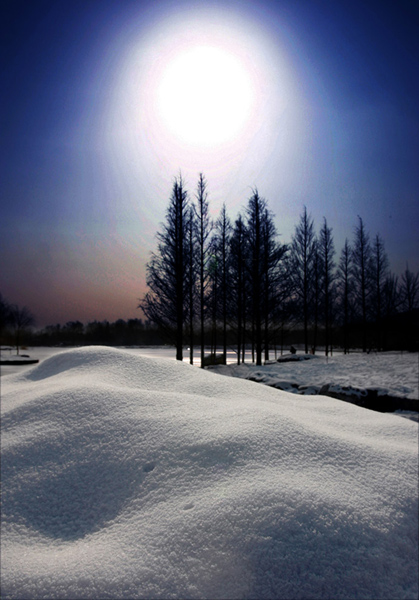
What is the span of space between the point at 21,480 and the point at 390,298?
76.7 feet

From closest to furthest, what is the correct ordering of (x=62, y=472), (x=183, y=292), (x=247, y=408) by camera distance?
1. (x=62, y=472)
2. (x=247, y=408)
3. (x=183, y=292)

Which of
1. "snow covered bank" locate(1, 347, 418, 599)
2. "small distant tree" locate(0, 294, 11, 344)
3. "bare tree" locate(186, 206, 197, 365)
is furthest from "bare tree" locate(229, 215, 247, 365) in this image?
"small distant tree" locate(0, 294, 11, 344)

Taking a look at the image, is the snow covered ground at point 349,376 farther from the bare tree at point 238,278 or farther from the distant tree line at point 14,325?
the distant tree line at point 14,325

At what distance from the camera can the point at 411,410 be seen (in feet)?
18.0

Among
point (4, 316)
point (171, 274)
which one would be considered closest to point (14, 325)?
point (4, 316)

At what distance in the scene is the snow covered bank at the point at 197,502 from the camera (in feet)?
3.38

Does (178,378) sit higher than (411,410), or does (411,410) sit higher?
(178,378)

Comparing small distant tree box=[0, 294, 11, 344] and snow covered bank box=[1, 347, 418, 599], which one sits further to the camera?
small distant tree box=[0, 294, 11, 344]

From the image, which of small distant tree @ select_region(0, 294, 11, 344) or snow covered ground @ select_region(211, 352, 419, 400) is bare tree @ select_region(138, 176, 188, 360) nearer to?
snow covered ground @ select_region(211, 352, 419, 400)

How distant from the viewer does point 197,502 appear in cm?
124

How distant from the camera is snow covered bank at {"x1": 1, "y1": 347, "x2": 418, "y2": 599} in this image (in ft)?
3.38

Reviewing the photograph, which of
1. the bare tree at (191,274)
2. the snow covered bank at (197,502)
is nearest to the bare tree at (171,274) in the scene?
the bare tree at (191,274)

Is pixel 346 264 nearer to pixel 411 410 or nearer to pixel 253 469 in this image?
pixel 411 410

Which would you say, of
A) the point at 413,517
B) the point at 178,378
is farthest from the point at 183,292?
the point at 413,517
